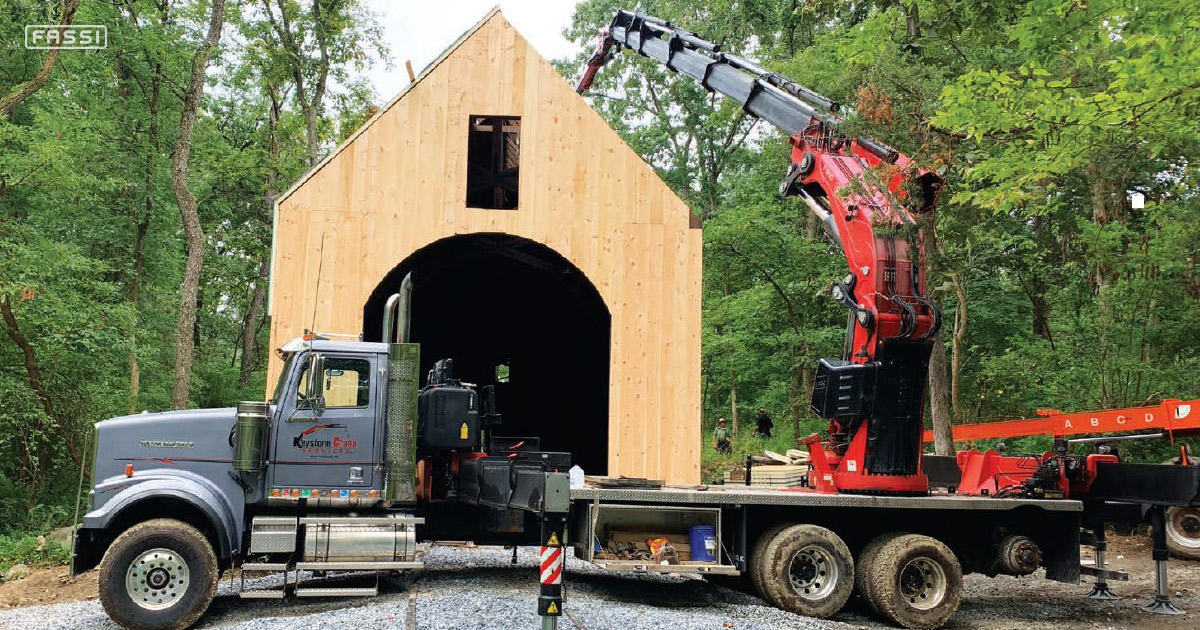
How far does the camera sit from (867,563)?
33.7 ft

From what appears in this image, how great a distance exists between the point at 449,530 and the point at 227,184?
26.7 metres

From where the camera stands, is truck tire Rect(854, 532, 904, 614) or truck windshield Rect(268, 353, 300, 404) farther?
truck tire Rect(854, 532, 904, 614)

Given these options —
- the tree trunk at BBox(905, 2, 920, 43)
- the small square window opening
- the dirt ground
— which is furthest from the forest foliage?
the small square window opening

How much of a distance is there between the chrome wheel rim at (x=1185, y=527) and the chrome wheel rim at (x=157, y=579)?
48.6ft

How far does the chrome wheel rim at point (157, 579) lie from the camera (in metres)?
8.70

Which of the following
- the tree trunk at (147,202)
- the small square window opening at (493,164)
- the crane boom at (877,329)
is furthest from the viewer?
the tree trunk at (147,202)

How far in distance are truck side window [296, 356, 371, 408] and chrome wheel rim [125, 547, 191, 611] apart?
6.83ft

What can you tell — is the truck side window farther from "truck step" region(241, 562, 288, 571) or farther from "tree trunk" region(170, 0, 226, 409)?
"tree trunk" region(170, 0, 226, 409)

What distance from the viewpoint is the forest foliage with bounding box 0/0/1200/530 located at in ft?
38.3

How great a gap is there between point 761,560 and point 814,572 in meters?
0.66

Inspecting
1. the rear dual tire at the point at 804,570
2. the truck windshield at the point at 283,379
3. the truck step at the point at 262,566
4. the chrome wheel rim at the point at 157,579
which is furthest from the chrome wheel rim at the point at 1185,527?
the chrome wheel rim at the point at 157,579

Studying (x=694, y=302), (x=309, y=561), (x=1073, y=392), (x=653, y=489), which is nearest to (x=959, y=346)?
(x=1073, y=392)

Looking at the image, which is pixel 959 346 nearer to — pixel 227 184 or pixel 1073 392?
pixel 1073 392

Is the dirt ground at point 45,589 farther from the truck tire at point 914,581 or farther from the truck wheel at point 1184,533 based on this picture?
the truck wheel at point 1184,533
